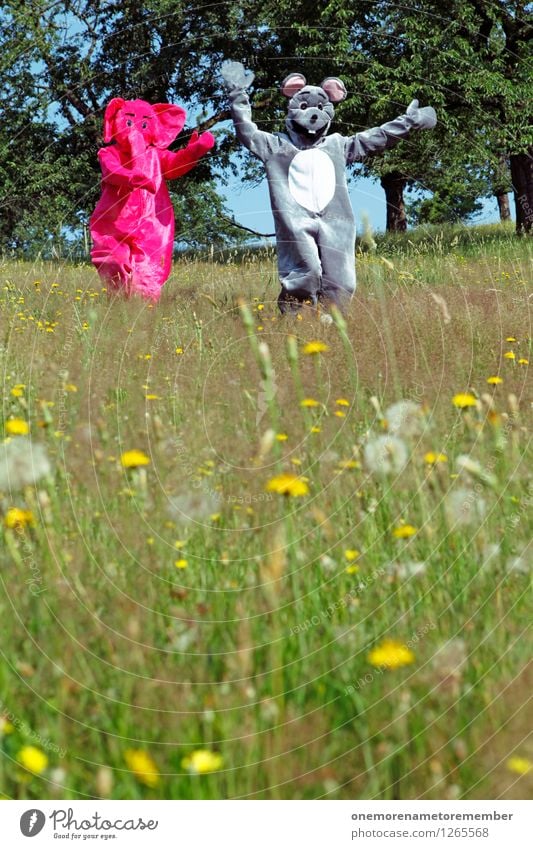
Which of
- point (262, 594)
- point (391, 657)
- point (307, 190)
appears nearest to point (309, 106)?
point (307, 190)

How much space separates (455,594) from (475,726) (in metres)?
0.44

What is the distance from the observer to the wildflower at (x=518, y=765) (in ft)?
4.68

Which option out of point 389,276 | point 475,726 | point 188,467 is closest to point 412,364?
point 188,467

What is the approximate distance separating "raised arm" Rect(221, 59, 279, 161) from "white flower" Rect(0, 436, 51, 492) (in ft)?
12.9

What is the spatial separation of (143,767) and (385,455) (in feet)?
4.81

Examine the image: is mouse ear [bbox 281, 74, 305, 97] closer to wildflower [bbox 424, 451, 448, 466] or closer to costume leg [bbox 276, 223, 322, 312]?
costume leg [bbox 276, 223, 322, 312]

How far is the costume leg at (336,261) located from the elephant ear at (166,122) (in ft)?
8.35

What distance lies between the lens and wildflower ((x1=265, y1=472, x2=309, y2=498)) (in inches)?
85.0

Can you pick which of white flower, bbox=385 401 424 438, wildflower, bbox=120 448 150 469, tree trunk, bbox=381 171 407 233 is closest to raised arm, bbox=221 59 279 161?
white flower, bbox=385 401 424 438

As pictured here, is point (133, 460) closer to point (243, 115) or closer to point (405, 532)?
point (405, 532)
